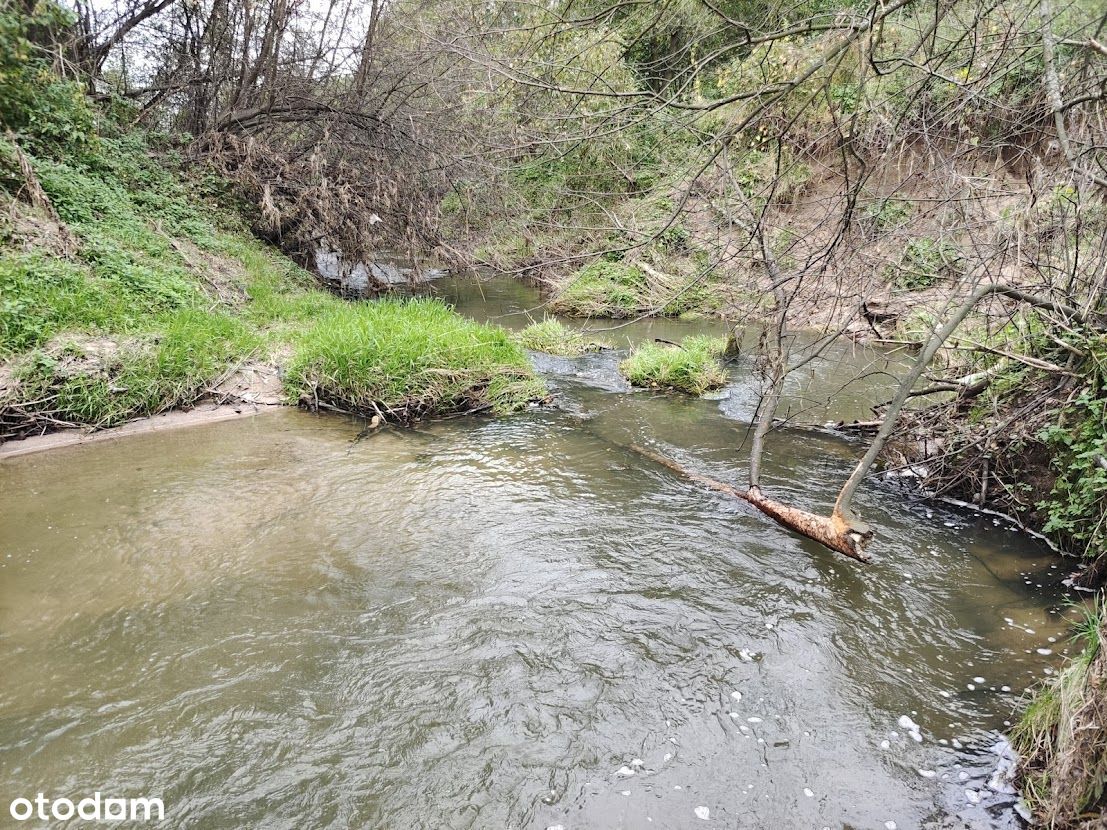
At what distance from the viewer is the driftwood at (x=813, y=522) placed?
4.15m

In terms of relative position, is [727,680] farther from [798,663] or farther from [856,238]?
[856,238]

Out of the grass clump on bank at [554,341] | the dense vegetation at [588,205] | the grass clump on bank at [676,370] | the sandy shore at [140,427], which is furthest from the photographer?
the grass clump on bank at [554,341]

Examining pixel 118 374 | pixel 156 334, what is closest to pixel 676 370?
pixel 156 334

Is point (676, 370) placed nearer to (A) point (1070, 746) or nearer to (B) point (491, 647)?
(B) point (491, 647)

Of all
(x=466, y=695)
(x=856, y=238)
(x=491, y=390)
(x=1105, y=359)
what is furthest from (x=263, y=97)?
(x=1105, y=359)

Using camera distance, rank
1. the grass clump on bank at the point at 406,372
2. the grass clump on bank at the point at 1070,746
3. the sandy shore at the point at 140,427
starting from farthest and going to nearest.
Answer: the grass clump on bank at the point at 406,372
the sandy shore at the point at 140,427
the grass clump on bank at the point at 1070,746

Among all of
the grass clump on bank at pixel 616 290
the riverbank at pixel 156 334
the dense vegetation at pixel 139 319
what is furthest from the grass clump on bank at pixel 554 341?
the grass clump on bank at pixel 616 290

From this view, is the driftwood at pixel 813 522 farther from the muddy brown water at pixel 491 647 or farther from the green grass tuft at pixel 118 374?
the green grass tuft at pixel 118 374

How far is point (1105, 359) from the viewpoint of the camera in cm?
411

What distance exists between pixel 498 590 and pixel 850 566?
243 cm

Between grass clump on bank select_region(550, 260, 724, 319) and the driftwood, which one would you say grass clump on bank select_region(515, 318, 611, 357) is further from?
A: the driftwood

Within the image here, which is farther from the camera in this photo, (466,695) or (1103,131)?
(1103,131)

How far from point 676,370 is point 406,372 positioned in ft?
12.3

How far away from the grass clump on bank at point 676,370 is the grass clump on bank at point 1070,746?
19.8ft
